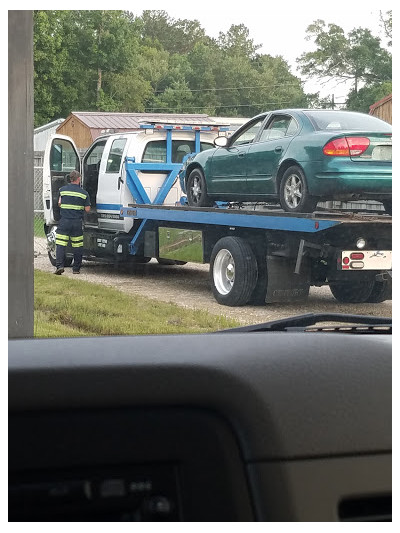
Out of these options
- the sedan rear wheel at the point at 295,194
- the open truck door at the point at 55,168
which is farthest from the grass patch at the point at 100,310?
the sedan rear wheel at the point at 295,194

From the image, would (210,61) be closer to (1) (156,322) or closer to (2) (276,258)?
(1) (156,322)

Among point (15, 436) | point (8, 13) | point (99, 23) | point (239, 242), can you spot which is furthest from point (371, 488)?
point (239, 242)

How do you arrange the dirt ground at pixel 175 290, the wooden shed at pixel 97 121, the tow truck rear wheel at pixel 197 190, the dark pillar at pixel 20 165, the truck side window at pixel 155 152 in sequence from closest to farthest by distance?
the dark pillar at pixel 20 165 → the wooden shed at pixel 97 121 → the dirt ground at pixel 175 290 → the tow truck rear wheel at pixel 197 190 → the truck side window at pixel 155 152

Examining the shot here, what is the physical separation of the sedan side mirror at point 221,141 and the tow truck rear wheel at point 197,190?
0.79 feet

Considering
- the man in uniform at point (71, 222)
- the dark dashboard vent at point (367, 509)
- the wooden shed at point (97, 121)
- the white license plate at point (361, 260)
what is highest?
the wooden shed at point (97, 121)

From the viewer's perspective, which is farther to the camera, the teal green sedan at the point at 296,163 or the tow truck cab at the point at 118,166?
Result: the tow truck cab at the point at 118,166

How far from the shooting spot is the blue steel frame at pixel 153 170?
365 centimetres

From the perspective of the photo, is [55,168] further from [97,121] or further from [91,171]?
[97,121]

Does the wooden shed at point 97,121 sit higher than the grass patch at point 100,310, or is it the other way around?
the wooden shed at point 97,121

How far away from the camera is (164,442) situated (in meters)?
1.03

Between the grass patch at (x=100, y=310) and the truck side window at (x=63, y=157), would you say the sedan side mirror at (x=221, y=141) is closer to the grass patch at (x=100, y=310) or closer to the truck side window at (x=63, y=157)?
the truck side window at (x=63, y=157)

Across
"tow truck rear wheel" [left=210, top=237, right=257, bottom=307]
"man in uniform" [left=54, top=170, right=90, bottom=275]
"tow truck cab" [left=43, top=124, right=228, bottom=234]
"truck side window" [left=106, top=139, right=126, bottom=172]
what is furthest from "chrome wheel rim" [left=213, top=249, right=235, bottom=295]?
"truck side window" [left=106, top=139, right=126, bottom=172]

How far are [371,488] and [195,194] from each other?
12.6 ft

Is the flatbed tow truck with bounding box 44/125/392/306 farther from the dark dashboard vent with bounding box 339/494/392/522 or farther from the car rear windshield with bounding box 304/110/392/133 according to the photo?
the dark dashboard vent with bounding box 339/494/392/522
